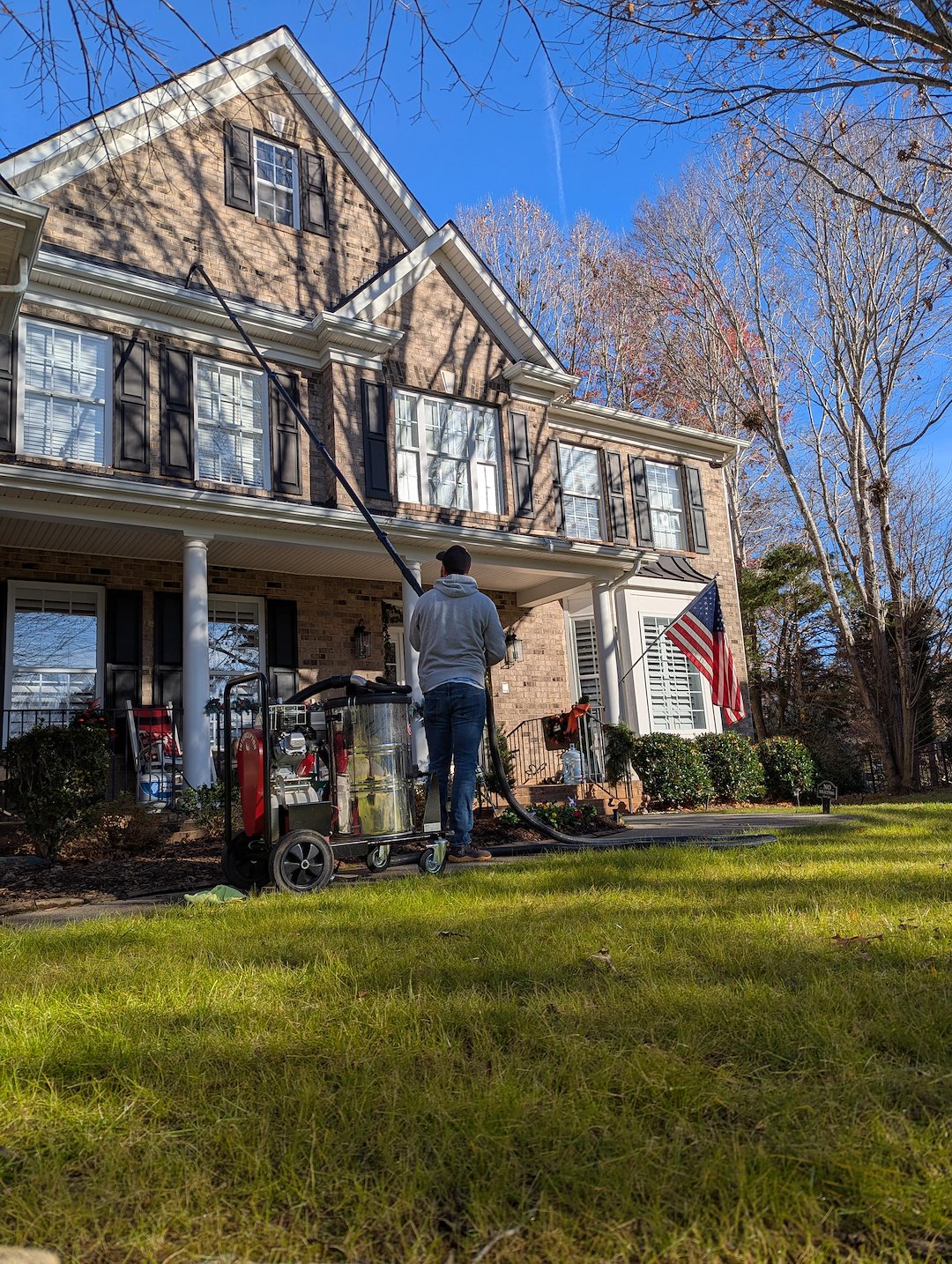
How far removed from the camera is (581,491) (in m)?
16.8

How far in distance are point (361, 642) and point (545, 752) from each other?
369 cm

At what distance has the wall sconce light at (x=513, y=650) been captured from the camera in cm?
1530

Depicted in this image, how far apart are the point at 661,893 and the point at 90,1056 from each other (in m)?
2.55

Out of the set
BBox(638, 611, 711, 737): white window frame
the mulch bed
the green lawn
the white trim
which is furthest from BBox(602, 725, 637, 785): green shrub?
the green lawn

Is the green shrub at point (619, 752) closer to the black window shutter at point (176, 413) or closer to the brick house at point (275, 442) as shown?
the brick house at point (275, 442)

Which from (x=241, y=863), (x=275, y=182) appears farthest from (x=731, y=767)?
(x=275, y=182)

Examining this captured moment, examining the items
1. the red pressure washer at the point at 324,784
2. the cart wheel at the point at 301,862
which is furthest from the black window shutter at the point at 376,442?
the cart wheel at the point at 301,862

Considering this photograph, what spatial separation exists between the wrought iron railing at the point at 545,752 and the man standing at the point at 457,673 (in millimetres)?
8230

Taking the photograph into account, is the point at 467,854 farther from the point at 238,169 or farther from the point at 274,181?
the point at 274,181

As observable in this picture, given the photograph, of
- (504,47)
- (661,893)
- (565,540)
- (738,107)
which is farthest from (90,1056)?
(565,540)

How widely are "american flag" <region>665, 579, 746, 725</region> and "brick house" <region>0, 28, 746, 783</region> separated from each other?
7.37ft

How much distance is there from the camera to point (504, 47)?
12.6 ft

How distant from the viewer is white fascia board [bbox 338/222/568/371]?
1396 cm

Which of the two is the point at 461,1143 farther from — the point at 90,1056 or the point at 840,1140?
the point at 90,1056
